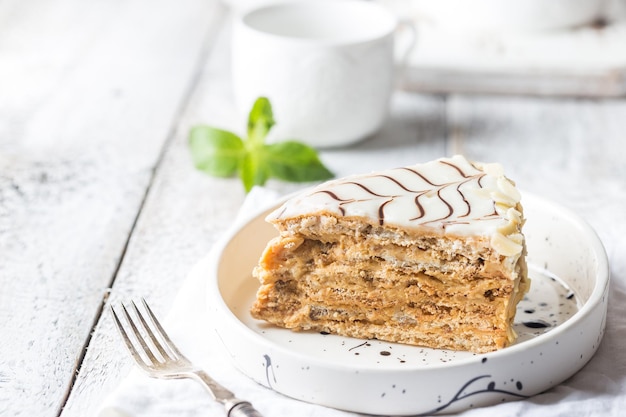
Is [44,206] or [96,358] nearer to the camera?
[96,358]

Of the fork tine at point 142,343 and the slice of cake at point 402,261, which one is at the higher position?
the slice of cake at point 402,261

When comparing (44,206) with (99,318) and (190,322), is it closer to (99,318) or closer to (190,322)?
(99,318)

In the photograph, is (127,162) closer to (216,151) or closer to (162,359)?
(216,151)

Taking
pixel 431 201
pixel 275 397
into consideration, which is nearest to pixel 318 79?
pixel 431 201

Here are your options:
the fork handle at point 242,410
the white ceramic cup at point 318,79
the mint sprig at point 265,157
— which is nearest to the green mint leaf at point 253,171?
the mint sprig at point 265,157

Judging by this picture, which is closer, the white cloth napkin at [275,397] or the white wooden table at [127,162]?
the white cloth napkin at [275,397]

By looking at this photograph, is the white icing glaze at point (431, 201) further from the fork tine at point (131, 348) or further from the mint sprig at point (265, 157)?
the mint sprig at point (265, 157)

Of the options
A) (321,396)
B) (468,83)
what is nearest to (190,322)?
(321,396)
